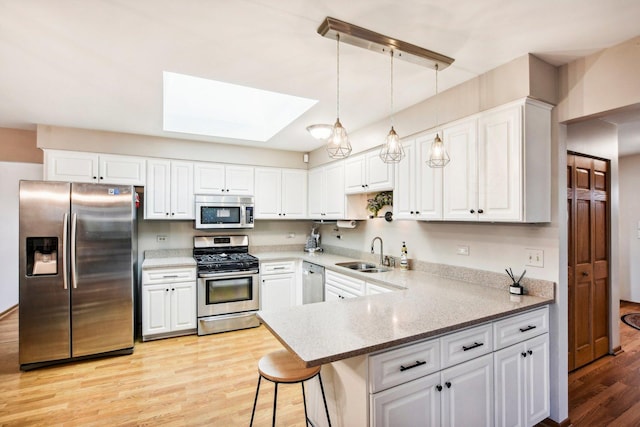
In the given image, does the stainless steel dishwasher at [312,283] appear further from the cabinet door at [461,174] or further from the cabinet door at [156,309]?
the cabinet door at [461,174]

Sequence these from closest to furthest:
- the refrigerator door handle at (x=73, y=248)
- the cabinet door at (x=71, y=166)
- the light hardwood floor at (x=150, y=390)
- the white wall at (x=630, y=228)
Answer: the light hardwood floor at (x=150, y=390) < the refrigerator door handle at (x=73, y=248) < the cabinet door at (x=71, y=166) < the white wall at (x=630, y=228)

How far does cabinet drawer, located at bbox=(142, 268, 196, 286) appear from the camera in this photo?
12.3ft

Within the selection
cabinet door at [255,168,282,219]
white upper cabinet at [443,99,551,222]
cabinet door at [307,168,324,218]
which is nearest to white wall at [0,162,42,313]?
cabinet door at [255,168,282,219]

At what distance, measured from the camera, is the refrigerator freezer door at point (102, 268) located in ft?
10.5

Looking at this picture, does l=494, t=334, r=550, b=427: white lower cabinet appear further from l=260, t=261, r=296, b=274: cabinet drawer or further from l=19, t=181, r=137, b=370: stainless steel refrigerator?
l=19, t=181, r=137, b=370: stainless steel refrigerator

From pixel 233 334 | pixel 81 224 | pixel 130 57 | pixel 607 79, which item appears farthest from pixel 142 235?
pixel 607 79

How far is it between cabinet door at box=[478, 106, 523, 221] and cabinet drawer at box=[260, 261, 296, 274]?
109 inches

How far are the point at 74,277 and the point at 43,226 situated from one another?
0.57 m

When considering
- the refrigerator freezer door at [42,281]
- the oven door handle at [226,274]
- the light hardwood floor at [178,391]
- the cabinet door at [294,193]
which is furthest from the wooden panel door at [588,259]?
the refrigerator freezer door at [42,281]

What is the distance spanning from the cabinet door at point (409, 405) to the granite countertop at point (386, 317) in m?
0.24

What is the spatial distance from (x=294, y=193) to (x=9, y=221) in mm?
4161

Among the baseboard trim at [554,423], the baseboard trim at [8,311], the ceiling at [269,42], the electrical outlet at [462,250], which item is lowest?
the baseboard trim at [554,423]

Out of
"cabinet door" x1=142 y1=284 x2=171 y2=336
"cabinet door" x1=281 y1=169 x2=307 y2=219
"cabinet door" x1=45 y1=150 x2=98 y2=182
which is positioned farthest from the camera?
"cabinet door" x1=281 y1=169 x2=307 y2=219

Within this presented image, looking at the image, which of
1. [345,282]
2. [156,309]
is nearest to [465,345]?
[345,282]
